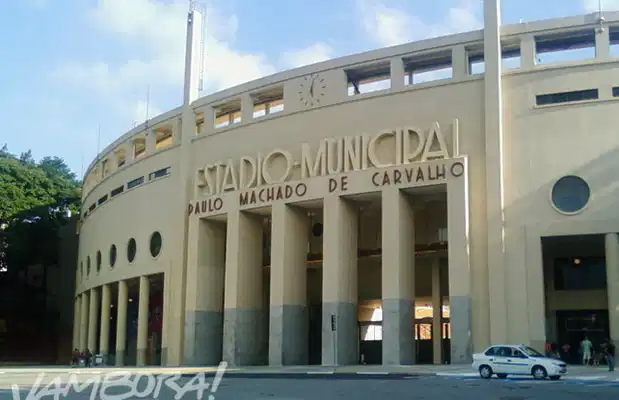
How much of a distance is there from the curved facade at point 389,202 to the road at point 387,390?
28.3 feet

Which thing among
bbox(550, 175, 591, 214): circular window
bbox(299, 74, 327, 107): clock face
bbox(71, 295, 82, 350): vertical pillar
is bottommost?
bbox(71, 295, 82, 350): vertical pillar

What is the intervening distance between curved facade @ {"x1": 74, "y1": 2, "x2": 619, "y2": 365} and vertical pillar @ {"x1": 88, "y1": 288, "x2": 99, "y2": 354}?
22.6ft

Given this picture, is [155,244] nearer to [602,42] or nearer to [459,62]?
[459,62]

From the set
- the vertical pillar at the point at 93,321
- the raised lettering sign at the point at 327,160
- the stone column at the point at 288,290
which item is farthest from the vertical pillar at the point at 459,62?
the vertical pillar at the point at 93,321

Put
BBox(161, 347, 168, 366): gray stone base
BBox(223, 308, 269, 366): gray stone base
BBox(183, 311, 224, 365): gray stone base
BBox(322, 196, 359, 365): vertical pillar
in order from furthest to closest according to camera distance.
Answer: BBox(161, 347, 168, 366): gray stone base
BBox(183, 311, 224, 365): gray stone base
BBox(223, 308, 269, 366): gray stone base
BBox(322, 196, 359, 365): vertical pillar

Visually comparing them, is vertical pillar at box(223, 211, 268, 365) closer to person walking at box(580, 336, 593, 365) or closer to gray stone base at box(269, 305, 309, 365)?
gray stone base at box(269, 305, 309, 365)

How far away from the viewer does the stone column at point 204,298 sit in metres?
44.7

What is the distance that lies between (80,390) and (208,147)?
23954 mm

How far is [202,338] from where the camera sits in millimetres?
44938

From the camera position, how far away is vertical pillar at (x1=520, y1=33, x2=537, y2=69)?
Result: 37.4 meters

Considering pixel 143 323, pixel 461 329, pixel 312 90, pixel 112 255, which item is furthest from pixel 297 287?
pixel 112 255

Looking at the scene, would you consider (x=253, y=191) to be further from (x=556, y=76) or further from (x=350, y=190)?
(x=556, y=76)

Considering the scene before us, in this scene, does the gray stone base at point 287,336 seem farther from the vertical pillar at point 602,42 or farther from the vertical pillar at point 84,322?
the vertical pillar at point 84,322

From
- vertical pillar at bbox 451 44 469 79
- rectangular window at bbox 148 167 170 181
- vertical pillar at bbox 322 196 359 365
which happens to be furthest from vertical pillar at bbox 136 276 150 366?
vertical pillar at bbox 451 44 469 79
